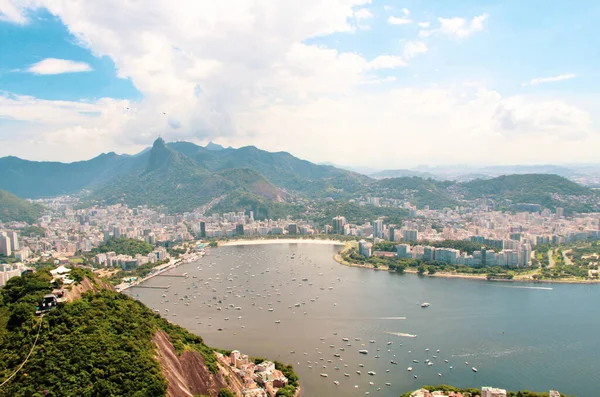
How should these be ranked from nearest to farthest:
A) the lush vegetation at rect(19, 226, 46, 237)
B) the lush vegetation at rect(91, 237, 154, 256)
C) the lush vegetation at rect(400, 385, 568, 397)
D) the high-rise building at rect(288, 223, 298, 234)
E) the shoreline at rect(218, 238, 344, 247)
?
the lush vegetation at rect(400, 385, 568, 397) → the lush vegetation at rect(91, 237, 154, 256) → the shoreline at rect(218, 238, 344, 247) → the lush vegetation at rect(19, 226, 46, 237) → the high-rise building at rect(288, 223, 298, 234)

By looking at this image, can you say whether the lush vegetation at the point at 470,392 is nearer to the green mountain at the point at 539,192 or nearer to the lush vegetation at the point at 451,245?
the lush vegetation at the point at 451,245

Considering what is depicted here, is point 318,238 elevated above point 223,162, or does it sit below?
below

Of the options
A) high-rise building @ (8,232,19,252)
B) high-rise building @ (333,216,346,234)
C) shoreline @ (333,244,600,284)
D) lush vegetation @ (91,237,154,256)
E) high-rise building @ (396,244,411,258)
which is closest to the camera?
shoreline @ (333,244,600,284)

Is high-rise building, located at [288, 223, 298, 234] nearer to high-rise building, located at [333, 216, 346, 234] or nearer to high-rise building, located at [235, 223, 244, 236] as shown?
high-rise building, located at [333, 216, 346, 234]

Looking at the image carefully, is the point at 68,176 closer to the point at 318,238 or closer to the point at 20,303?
the point at 318,238

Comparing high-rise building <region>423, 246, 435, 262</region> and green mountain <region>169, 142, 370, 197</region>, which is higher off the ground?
green mountain <region>169, 142, 370, 197</region>

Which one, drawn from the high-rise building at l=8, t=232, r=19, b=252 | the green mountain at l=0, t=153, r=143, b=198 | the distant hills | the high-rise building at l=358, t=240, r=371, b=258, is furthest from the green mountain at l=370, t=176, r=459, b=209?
the green mountain at l=0, t=153, r=143, b=198

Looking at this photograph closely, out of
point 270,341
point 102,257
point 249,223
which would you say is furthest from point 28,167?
point 270,341
